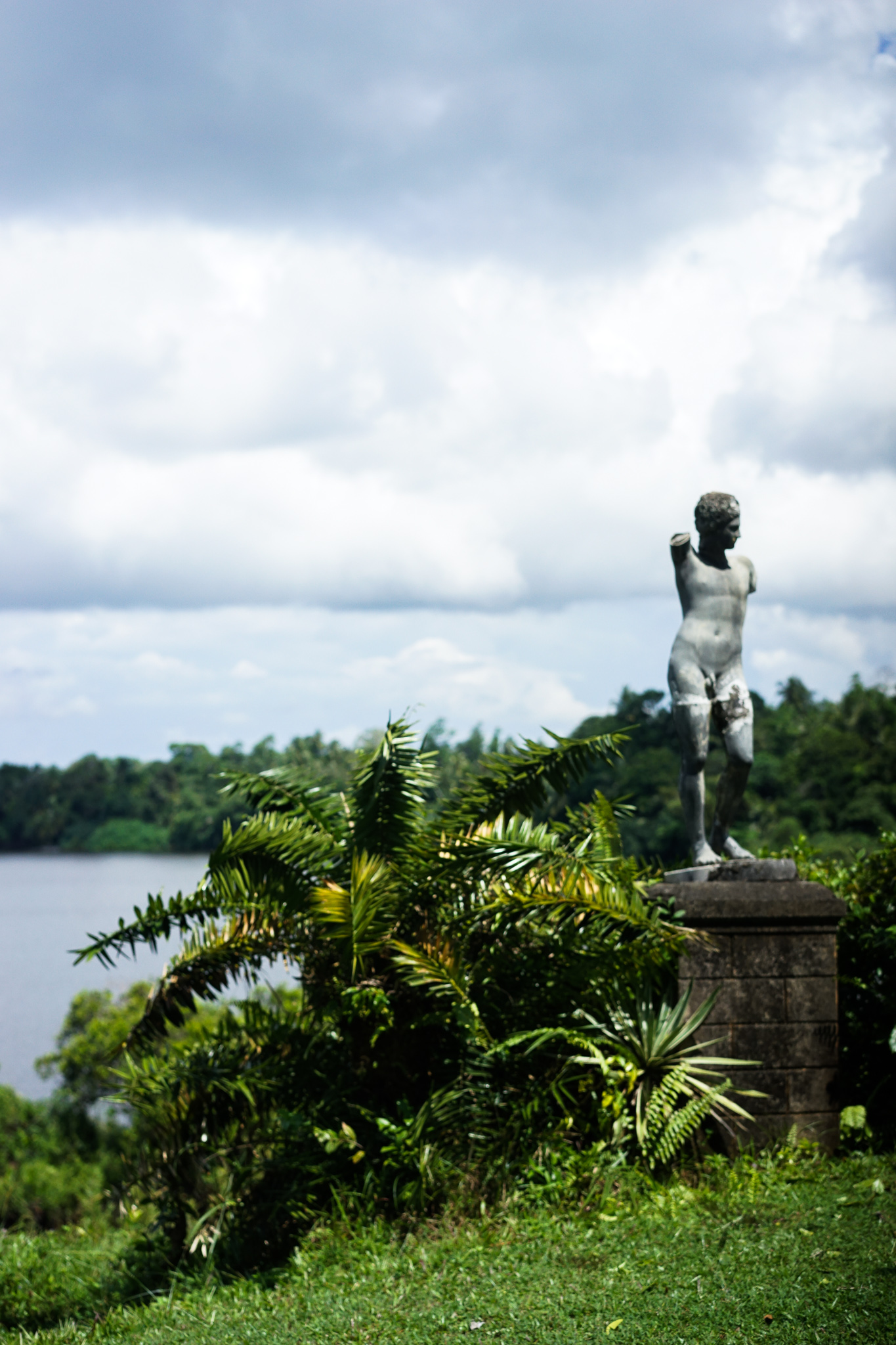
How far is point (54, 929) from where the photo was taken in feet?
183

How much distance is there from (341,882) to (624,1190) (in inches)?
80.1

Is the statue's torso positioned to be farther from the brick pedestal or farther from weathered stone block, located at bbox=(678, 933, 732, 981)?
weathered stone block, located at bbox=(678, 933, 732, 981)

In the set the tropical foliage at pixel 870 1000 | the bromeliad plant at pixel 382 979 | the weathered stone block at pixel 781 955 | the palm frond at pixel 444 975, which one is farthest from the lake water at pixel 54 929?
the tropical foliage at pixel 870 1000

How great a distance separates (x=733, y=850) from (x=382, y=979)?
2.08 metres

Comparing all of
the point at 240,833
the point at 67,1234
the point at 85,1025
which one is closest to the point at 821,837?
the point at 85,1025

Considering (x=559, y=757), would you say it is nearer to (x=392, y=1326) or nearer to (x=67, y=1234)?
(x=392, y=1326)

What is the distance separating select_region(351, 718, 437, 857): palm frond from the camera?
6.32 m

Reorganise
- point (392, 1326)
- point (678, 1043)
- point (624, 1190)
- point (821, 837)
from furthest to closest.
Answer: point (821, 837), point (678, 1043), point (624, 1190), point (392, 1326)

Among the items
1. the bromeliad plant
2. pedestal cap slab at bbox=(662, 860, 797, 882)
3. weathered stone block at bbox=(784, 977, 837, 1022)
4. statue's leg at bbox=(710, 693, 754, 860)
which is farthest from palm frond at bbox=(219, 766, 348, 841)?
weathered stone block at bbox=(784, 977, 837, 1022)

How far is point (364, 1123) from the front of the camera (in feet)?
20.0

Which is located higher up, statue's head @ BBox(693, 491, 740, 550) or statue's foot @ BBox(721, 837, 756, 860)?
statue's head @ BBox(693, 491, 740, 550)

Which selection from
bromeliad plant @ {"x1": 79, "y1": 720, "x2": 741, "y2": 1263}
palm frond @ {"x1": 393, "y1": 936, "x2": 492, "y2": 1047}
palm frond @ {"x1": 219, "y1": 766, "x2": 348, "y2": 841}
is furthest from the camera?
palm frond @ {"x1": 219, "y1": 766, "x2": 348, "y2": 841}

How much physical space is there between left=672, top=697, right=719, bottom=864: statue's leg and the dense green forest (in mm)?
430

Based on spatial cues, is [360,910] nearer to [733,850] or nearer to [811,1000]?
[733,850]
